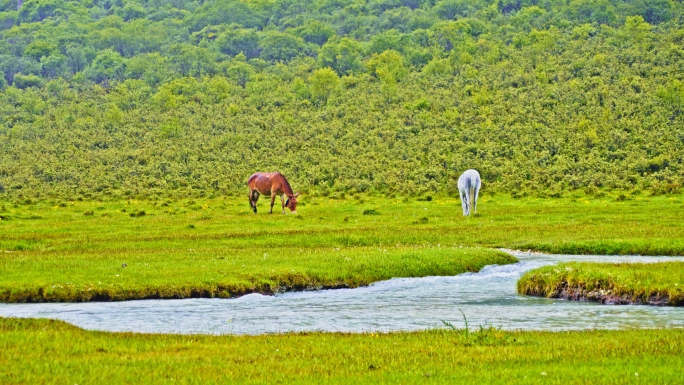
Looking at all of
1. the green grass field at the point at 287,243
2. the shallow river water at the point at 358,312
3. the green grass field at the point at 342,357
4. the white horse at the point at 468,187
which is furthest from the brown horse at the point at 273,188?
the green grass field at the point at 342,357

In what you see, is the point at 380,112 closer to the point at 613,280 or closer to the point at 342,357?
the point at 613,280

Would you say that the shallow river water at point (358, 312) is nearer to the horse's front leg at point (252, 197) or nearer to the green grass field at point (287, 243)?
the green grass field at point (287, 243)

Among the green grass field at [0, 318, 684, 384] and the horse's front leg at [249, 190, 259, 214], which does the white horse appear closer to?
the horse's front leg at [249, 190, 259, 214]

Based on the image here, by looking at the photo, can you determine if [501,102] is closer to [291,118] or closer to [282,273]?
[291,118]

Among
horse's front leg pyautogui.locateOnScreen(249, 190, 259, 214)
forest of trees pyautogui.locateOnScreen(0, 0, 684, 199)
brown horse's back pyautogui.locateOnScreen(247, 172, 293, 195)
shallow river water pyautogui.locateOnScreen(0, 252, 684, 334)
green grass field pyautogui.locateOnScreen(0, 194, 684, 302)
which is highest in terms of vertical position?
forest of trees pyautogui.locateOnScreen(0, 0, 684, 199)

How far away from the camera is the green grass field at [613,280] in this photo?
1013 inches

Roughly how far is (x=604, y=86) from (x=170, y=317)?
95.7 meters

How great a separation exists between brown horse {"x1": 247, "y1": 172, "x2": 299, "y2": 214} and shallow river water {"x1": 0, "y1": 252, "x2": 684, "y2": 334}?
93.5ft

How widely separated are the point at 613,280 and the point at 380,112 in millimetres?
96066

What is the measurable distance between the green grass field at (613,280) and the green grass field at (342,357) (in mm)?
5884

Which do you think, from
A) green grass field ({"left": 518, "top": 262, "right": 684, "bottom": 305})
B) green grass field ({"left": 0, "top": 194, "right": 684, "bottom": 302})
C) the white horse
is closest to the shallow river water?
green grass field ({"left": 518, "top": 262, "right": 684, "bottom": 305})

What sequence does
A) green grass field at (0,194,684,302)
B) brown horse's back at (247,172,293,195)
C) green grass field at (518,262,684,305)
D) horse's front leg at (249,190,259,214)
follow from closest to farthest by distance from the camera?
green grass field at (518,262,684,305), green grass field at (0,194,684,302), brown horse's back at (247,172,293,195), horse's front leg at (249,190,259,214)

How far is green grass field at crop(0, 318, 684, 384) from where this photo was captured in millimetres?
15281

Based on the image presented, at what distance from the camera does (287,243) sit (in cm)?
3984
